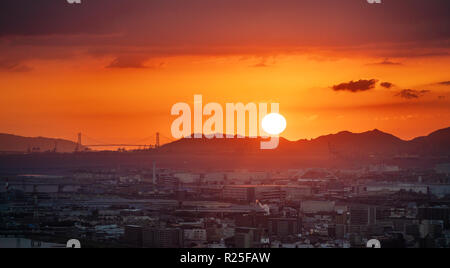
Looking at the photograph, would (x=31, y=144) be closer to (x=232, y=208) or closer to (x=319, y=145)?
(x=319, y=145)

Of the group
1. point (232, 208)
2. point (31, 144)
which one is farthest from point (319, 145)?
point (232, 208)

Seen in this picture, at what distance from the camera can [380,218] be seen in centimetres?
1173

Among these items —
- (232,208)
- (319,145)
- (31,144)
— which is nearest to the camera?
(232,208)

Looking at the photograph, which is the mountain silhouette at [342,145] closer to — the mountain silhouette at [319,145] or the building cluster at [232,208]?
the mountain silhouette at [319,145]

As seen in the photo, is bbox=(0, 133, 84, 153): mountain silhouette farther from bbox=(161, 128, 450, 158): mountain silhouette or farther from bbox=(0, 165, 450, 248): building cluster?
bbox=(161, 128, 450, 158): mountain silhouette

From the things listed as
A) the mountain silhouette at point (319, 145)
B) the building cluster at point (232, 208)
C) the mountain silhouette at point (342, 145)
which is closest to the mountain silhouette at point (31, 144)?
the mountain silhouette at point (319, 145)

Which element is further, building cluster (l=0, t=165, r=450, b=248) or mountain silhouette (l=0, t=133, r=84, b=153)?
mountain silhouette (l=0, t=133, r=84, b=153)

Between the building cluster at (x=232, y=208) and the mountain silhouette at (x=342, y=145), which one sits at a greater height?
the mountain silhouette at (x=342, y=145)

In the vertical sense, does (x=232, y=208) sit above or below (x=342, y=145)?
below

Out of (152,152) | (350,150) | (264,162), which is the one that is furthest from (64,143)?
(350,150)

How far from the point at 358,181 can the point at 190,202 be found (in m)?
4.69

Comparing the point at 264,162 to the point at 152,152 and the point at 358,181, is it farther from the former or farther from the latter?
the point at 358,181

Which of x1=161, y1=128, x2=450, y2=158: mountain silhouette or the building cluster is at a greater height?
x1=161, y1=128, x2=450, y2=158: mountain silhouette

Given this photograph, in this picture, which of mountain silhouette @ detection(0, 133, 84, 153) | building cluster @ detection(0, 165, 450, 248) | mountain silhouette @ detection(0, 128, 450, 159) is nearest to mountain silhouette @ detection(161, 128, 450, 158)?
mountain silhouette @ detection(0, 128, 450, 159)
